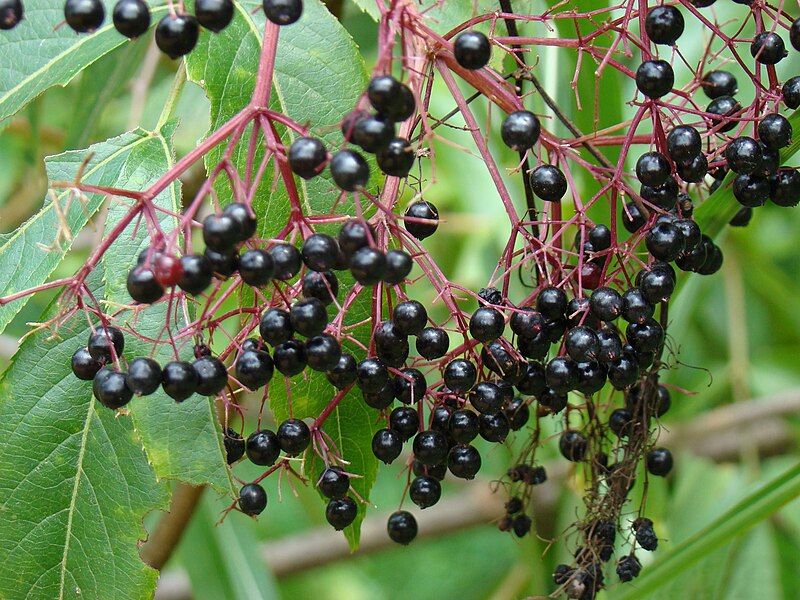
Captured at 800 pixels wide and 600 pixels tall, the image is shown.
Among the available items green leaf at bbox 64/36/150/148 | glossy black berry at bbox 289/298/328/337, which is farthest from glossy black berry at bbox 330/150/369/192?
green leaf at bbox 64/36/150/148

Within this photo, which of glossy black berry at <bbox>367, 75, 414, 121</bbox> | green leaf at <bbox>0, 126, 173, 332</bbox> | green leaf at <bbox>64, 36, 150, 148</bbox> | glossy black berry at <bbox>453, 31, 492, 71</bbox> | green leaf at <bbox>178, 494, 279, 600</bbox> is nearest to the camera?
glossy black berry at <bbox>367, 75, 414, 121</bbox>

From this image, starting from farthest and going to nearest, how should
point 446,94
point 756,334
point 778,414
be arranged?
1. point 756,334
2. point 778,414
3. point 446,94

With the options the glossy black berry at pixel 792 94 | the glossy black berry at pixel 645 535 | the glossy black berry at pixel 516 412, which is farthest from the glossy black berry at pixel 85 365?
the glossy black berry at pixel 792 94

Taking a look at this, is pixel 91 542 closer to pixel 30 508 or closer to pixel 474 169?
pixel 30 508

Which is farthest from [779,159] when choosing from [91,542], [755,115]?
[91,542]

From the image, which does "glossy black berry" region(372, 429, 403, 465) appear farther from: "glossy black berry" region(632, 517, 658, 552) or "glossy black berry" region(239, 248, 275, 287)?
"glossy black berry" region(632, 517, 658, 552)
